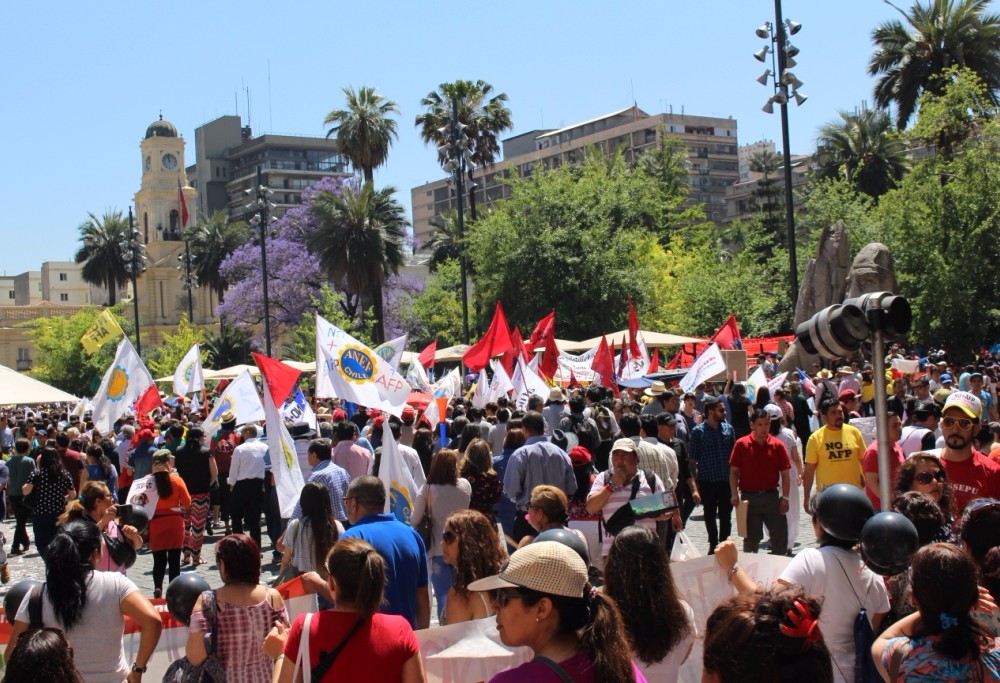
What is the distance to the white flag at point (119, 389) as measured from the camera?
17.4m

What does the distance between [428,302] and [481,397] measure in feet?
120

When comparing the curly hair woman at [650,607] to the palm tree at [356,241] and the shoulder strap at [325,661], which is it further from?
the palm tree at [356,241]

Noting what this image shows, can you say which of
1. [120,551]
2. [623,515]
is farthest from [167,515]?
[623,515]

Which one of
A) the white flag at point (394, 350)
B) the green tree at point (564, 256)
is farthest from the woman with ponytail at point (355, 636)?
the green tree at point (564, 256)

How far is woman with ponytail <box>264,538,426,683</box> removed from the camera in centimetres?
427

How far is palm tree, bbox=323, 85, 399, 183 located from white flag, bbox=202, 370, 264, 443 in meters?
37.2

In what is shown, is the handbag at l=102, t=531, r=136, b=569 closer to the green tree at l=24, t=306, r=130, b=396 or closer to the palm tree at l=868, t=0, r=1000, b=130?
the palm tree at l=868, t=0, r=1000, b=130

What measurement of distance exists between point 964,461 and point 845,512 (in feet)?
9.73

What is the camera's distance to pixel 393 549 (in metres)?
5.96

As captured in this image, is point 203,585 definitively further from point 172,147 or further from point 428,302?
point 172,147

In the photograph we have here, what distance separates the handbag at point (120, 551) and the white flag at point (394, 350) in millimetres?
8416

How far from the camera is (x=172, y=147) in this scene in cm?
10312

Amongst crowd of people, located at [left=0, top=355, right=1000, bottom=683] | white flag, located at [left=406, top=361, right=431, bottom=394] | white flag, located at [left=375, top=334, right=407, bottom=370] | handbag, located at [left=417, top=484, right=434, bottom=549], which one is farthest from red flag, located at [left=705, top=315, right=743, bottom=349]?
handbag, located at [left=417, top=484, right=434, bottom=549]

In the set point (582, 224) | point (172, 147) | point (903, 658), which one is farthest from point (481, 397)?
point (172, 147)
